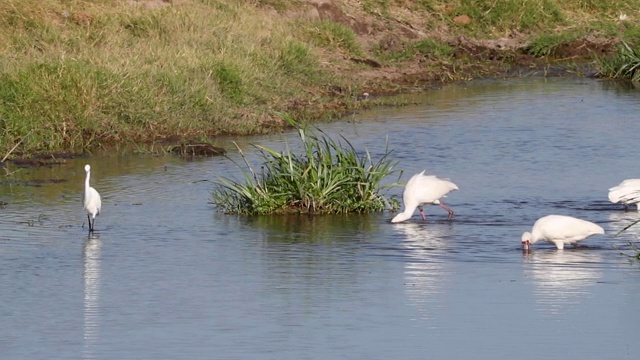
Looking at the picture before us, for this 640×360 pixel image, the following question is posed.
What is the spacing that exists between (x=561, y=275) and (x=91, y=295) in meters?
3.40

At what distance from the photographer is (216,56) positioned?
61.4 ft

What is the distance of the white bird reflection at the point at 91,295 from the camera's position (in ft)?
27.5

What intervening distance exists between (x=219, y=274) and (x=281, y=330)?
1741 millimetres

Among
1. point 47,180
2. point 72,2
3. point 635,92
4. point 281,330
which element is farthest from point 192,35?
point 281,330

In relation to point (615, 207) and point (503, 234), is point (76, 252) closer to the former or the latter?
point (503, 234)

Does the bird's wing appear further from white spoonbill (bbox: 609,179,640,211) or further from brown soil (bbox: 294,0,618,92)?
brown soil (bbox: 294,0,618,92)

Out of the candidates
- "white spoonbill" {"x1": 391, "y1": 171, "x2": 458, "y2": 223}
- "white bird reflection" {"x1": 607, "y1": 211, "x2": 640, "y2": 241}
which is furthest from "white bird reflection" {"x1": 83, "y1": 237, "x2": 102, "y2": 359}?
"white bird reflection" {"x1": 607, "y1": 211, "x2": 640, "y2": 241}

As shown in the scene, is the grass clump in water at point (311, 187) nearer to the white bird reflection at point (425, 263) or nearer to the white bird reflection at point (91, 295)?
the white bird reflection at point (425, 263)

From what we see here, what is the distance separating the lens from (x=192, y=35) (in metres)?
19.8

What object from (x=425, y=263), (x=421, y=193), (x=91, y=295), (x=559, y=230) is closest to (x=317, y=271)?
(x=425, y=263)

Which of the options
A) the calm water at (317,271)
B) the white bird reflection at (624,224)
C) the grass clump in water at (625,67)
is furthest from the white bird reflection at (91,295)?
the grass clump in water at (625,67)

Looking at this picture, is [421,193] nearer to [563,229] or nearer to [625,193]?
[563,229]

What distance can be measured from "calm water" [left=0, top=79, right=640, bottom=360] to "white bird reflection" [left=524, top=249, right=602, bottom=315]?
0.07 feet

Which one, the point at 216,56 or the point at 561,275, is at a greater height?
the point at 216,56
